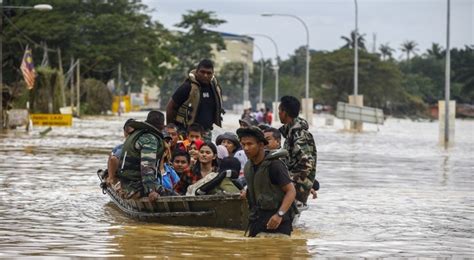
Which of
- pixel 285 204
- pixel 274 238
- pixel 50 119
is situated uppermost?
pixel 285 204

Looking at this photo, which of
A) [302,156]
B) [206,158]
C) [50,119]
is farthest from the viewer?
[50,119]

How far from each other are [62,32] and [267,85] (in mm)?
103039

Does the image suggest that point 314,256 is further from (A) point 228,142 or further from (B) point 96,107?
(B) point 96,107

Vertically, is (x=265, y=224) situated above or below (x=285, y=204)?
below

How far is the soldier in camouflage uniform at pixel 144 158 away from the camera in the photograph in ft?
45.3

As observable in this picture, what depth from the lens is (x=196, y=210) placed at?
44.8 feet

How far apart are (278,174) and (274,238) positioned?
2.71 ft

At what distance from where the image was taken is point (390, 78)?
479 feet

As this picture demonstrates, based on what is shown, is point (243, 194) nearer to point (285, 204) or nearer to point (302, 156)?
point (302, 156)

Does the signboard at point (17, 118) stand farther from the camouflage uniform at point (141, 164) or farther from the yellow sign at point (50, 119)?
the camouflage uniform at point (141, 164)

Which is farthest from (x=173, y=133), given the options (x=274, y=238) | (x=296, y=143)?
(x=274, y=238)

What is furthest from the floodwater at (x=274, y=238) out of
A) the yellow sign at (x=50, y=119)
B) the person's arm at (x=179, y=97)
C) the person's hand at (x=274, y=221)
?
→ the yellow sign at (x=50, y=119)

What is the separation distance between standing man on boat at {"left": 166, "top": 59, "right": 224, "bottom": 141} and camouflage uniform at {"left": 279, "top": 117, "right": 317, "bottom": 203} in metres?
3.36

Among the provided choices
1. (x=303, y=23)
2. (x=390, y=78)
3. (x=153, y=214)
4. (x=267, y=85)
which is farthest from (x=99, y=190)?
(x=267, y=85)
